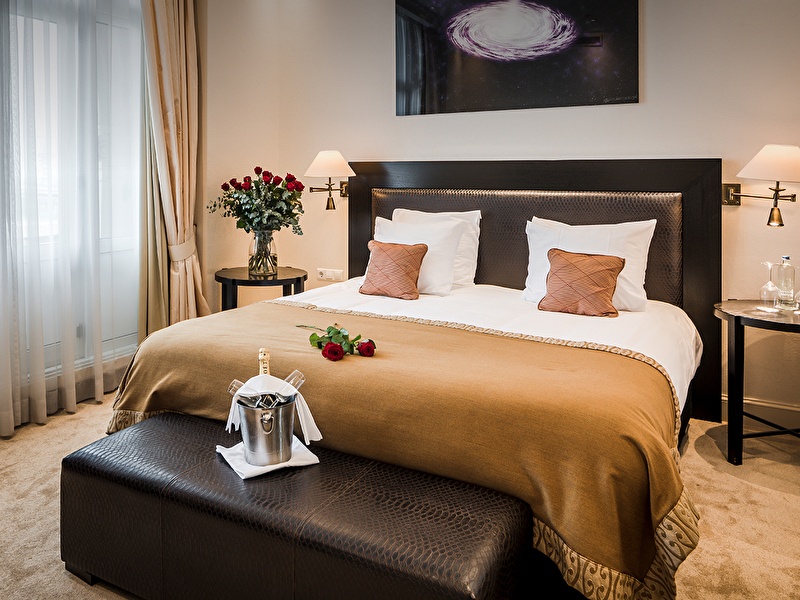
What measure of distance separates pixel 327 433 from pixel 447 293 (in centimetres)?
165

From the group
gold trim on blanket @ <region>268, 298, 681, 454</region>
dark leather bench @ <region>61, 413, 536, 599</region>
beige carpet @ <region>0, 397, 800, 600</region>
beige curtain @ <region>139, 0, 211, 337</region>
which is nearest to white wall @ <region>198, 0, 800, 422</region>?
beige curtain @ <region>139, 0, 211, 337</region>

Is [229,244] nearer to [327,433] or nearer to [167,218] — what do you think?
[167,218]

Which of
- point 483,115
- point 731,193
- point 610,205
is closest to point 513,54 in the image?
point 483,115

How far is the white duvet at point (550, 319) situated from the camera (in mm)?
2648

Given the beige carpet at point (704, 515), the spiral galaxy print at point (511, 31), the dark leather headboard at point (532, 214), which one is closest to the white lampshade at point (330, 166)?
the dark leather headboard at point (532, 214)

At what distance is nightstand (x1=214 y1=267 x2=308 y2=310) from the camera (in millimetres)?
4121

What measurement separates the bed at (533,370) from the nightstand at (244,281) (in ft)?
1.81

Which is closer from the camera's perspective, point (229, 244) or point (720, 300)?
point (720, 300)

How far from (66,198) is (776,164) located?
350 cm

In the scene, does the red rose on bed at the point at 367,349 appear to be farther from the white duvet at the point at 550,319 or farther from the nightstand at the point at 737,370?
the nightstand at the point at 737,370

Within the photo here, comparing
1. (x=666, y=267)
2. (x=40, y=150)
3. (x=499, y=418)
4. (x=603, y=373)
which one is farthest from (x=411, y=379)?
(x=40, y=150)

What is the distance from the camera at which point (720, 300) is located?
3512mm

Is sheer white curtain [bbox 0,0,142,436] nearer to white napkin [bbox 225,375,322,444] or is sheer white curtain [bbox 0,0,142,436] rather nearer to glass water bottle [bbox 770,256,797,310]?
white napkin [bbox 225,375,322,444]

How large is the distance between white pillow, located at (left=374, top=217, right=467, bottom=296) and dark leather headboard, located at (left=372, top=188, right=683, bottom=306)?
0.22 metres
